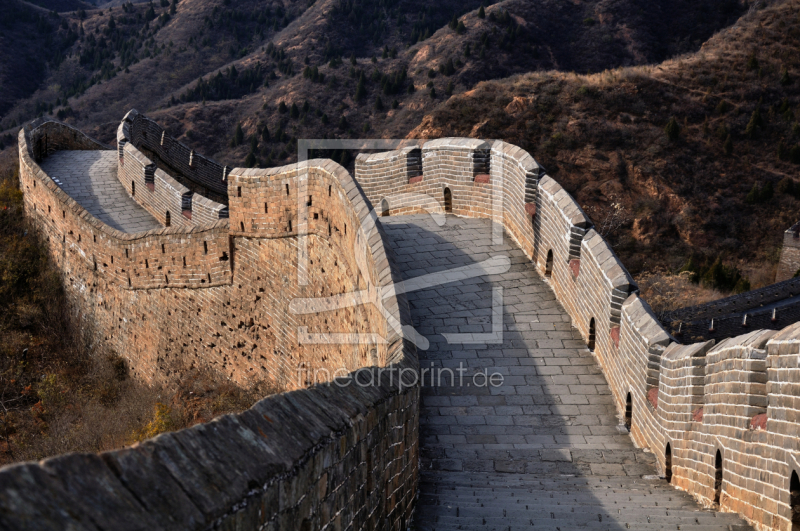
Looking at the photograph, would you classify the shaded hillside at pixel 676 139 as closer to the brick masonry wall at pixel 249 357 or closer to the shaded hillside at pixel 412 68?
the shaded hillside at pixel 412 68

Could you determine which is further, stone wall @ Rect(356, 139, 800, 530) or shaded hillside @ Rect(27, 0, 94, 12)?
shaded hillside @ Rect(27, 0, 94, 12)

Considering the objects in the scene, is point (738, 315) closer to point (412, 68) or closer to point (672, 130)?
point (672, 130)

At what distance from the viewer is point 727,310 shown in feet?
64.7

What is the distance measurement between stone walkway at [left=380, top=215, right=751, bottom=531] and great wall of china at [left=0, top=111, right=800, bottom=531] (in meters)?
0.21

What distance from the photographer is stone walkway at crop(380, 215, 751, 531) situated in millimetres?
5062

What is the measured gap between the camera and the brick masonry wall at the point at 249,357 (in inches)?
92.4

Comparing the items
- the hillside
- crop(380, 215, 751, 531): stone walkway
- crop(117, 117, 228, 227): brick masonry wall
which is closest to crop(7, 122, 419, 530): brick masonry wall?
crop(380, 215, 751, 531): stone walkway

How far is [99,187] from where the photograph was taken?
18047 millimetres

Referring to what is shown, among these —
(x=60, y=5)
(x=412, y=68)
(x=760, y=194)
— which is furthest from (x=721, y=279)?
(x=60, y=5)

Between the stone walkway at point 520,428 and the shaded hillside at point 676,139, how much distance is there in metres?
18.5

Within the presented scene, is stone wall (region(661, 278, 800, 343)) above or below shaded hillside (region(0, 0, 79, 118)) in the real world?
below

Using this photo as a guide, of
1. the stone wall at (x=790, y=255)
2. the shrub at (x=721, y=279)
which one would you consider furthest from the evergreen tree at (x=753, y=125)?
the shrub at (x=721, y=279)

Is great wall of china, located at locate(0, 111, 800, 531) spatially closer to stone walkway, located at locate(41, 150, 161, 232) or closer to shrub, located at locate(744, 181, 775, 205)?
stone walkway, located at locate(41, 150, 161, 232)

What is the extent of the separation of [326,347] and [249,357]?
251cm
